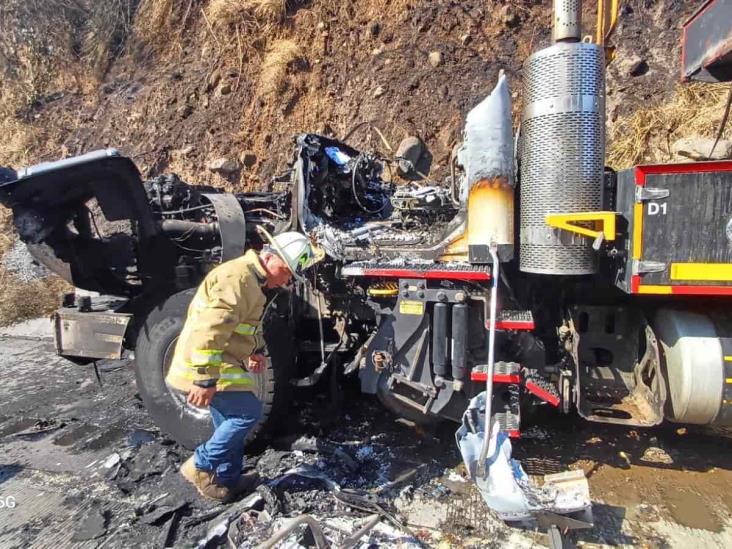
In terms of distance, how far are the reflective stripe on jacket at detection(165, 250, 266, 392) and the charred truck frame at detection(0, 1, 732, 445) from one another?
590 millimetres

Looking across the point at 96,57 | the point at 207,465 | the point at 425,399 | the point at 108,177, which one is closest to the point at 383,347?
the point at 425,399

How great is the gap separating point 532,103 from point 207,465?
2910 mm

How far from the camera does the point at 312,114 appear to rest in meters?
9.38

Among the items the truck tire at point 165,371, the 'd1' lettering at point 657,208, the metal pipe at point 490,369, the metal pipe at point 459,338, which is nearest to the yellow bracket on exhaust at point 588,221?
the 'd1' lettering at point 657,208

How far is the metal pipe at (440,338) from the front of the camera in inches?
121

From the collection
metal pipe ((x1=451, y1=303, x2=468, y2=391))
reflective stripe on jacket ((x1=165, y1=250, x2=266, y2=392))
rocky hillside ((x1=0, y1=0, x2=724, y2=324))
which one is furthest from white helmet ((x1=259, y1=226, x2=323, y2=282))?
rocky hillside ((x1=0, y1=0, x2=724, y2=324))

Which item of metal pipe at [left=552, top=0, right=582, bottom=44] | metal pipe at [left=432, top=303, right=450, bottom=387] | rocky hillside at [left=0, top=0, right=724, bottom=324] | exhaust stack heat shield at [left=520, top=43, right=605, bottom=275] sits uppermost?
rocky hillside at [left=0, top=0, right=724, bottom=324]

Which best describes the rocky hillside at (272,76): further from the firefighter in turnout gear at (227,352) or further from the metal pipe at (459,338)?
the firefighter in turnout gear at (227,352)

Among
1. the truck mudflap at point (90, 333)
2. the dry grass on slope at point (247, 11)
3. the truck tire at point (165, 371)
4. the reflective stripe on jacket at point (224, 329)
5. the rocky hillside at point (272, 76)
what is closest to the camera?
the reflective stripe on jacket at point (224, 329)

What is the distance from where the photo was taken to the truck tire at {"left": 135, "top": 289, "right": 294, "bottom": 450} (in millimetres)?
3477

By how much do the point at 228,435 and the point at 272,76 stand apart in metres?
8.33

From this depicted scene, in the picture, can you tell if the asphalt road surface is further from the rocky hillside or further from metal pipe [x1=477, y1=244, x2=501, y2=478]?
the rocky hillside

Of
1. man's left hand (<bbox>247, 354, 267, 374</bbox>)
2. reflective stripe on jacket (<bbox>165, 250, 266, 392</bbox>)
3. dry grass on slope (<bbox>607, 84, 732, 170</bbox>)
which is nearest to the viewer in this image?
reflective stripe on jacket (<bbox>165, 250, 266, 392</bbox>)

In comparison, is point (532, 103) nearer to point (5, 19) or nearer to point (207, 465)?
point (207, 465)
